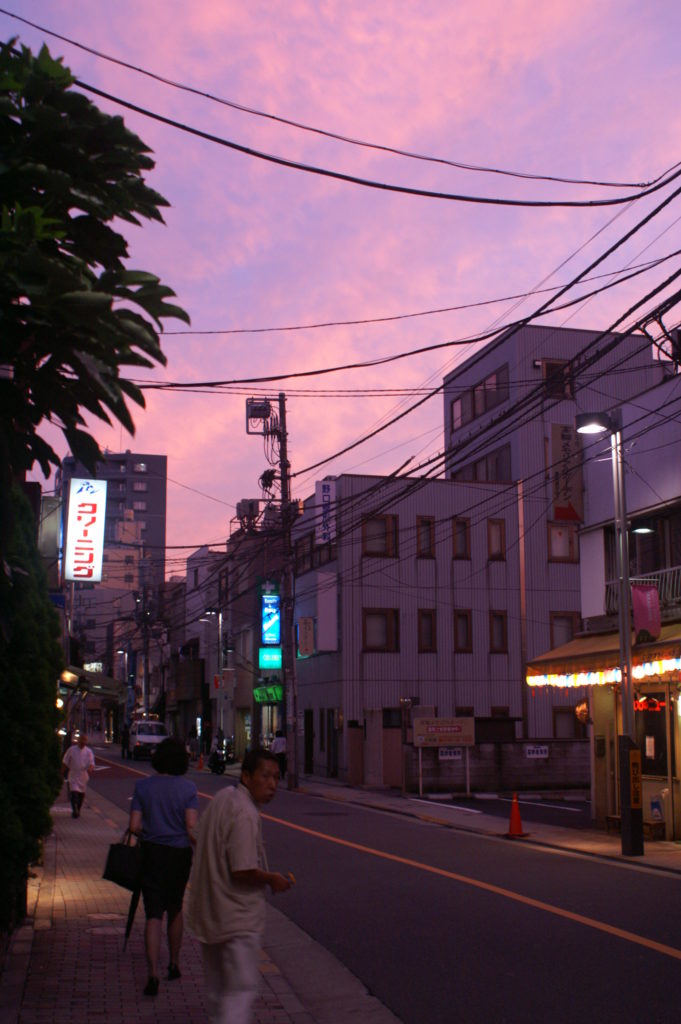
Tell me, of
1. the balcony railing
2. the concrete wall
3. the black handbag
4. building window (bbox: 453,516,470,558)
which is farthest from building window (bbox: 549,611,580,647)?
the black handbag

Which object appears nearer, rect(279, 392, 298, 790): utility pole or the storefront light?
the storefront light

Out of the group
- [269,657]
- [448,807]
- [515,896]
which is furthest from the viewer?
[269,657]

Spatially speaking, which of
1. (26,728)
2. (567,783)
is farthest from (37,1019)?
(567,783)

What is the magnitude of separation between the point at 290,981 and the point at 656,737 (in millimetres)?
14103

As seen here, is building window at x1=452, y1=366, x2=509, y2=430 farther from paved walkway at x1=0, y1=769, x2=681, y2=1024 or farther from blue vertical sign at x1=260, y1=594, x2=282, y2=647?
paved walkway at x1=0, y1=769, x2=681, y2=1024

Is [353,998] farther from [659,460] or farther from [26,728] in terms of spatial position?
[659,460]

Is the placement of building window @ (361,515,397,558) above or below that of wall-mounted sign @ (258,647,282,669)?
above

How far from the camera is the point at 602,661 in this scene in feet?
74.2

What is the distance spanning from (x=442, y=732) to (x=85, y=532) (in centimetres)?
1399

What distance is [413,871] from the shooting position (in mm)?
16906

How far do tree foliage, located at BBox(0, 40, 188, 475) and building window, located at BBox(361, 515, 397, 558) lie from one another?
39457mm

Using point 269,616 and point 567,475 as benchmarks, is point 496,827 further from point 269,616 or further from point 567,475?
point 269,616

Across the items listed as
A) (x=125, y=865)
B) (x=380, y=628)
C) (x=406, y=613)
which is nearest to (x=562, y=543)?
(x=406, y=613)

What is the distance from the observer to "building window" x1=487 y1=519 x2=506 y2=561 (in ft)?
152
